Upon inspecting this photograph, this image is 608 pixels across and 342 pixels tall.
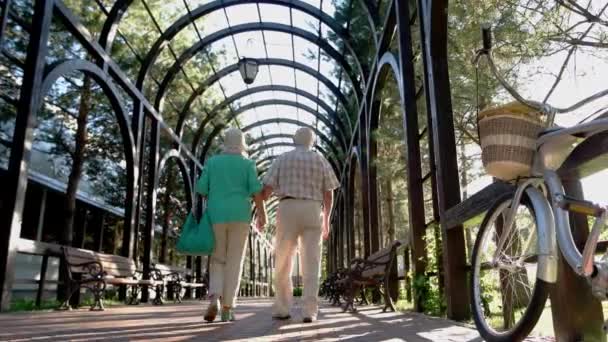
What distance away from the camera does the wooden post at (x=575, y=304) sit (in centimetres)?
195

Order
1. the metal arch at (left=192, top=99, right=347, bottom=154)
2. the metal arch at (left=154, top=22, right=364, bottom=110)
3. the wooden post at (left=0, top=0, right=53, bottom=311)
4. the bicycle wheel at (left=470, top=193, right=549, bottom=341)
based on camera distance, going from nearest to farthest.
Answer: the bicycle wheel at (left=470, top=193, right=549, bottom=341) → the wooden post at (left=0, top=0, right=53, bottom=311) → the metal arch at (left=154, top=22, right=364, bottom=110) → the metal arch at (left=192, top=99, right=347, bottom=154)

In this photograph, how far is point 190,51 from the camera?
1350 cm

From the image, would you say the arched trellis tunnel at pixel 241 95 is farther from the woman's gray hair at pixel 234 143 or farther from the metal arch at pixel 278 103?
the woman's gray hair at pixel 234 143

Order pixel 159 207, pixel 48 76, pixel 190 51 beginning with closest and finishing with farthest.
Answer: pixel 48 76
pixel 190 51
pixel 159 207

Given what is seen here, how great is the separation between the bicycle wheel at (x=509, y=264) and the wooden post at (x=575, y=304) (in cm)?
11

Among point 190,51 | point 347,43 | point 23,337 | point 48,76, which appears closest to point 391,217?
point 347,43

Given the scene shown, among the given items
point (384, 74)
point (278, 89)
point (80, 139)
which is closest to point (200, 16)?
point (80, 139)

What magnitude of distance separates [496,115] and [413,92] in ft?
14.8

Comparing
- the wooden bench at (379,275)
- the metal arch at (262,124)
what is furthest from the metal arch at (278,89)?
the wooden bench at (379,275)

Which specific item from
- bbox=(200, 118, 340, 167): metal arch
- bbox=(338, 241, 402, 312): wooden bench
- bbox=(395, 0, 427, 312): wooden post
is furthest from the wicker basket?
bbox=(200, 118, 340, 167): metal arch

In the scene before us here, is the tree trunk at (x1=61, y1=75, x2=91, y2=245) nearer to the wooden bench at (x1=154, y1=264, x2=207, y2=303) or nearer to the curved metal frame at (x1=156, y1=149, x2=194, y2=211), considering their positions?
the wooden bench at (x1=154, y1=264, x2=207, y2=303)

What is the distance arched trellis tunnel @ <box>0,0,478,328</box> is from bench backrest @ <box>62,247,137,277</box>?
0.38 meters

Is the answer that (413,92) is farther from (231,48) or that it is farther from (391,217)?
(231,48)

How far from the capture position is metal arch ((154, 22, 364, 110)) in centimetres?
1305
